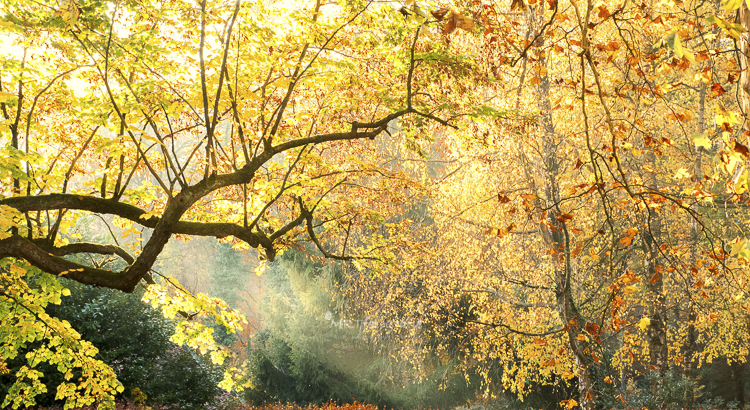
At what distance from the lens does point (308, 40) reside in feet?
15.2

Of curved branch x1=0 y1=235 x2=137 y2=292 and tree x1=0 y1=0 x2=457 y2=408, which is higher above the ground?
tree x1=0 y1=0 x2=457 y2=408

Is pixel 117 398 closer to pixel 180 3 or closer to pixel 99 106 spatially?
pixel 99 106

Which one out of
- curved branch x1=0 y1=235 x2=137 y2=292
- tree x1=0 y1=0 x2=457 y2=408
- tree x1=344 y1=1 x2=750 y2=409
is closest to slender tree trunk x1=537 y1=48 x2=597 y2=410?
tree x1=344 y1=1 x2=750 y2=409

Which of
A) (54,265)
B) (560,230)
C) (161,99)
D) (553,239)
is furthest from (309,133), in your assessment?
(560,230)

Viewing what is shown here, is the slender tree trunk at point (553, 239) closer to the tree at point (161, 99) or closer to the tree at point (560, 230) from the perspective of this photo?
the tree at point (560, 230)

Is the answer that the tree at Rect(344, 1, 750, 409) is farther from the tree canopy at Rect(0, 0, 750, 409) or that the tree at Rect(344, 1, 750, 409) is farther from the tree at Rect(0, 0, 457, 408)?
the tree at Rect(0, 0, 457, 408)

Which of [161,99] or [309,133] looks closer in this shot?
[161,99]

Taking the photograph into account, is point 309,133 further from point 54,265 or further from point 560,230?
point 560,230

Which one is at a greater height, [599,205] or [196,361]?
[599,205]

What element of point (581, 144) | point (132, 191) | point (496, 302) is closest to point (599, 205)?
point (581, 144)

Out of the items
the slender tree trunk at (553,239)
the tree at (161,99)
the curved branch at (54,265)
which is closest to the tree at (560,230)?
the slender tree trunk at (553,239)

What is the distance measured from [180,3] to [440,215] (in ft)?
23.8

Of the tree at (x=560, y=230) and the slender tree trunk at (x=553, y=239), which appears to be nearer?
the tree at (x=560, y=230)

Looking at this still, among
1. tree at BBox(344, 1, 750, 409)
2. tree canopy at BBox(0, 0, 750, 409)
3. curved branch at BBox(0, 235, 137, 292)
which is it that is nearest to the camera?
tree canopy at BBox(0, 0, 750, 409)
